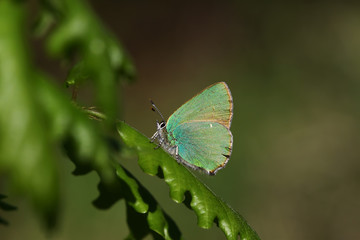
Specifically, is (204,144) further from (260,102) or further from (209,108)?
(260,102)

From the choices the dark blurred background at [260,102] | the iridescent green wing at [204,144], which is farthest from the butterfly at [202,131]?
the dark blurred background at [260,102]

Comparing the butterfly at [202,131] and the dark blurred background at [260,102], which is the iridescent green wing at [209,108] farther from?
the dark blurred background at [260,102]

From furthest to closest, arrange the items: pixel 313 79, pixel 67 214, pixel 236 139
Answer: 1. pixel 313 79
2. pixel 236 139
3. pixel 67 214

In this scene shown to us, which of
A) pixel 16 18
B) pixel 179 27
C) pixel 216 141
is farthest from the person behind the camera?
pixel 179 27

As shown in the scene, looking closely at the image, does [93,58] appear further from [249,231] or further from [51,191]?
[249,231]

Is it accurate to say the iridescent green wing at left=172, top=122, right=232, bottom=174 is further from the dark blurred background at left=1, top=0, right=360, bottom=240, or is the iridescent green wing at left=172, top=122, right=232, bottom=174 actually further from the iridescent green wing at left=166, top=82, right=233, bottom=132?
the dark blurred background at left=1, top=0, right=360, bottom=240

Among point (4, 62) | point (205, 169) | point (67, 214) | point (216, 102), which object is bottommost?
point (67, 214)

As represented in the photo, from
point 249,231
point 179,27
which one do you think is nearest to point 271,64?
point 179,27
